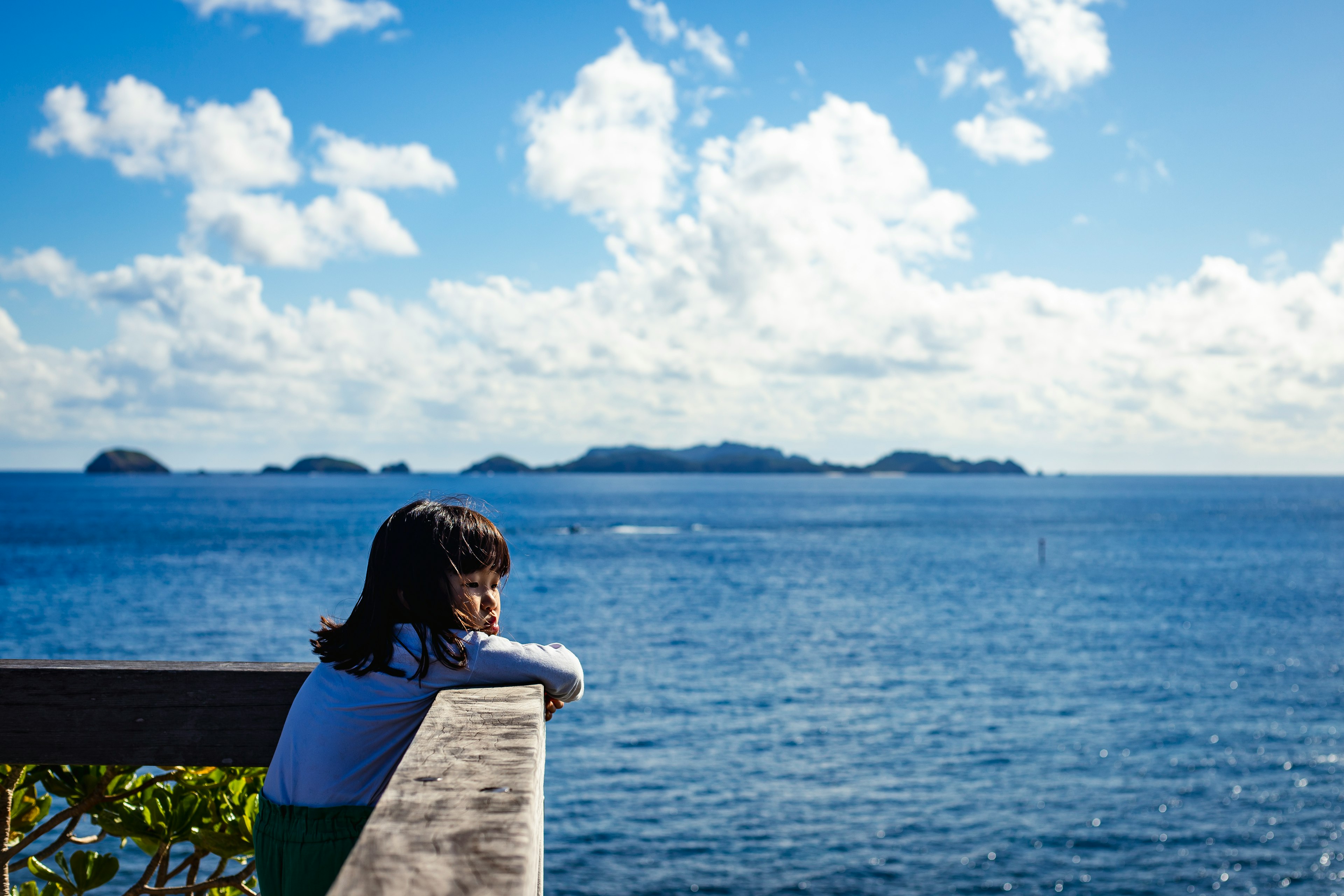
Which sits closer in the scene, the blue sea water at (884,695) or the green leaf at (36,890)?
the green leaf at (36,890)

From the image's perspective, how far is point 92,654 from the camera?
3941 centimetres

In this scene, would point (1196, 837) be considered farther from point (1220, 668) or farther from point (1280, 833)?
point (1220, 668)

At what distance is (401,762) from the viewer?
1543 mm

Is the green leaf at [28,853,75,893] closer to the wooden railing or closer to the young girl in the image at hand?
the wooden railing

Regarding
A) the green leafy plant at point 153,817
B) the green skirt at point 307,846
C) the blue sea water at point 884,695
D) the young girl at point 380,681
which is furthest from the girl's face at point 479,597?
the blue sea water at point 884,695

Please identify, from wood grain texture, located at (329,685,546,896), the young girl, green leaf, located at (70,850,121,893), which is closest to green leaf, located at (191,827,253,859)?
green leaf, located at (70,850,121,893)

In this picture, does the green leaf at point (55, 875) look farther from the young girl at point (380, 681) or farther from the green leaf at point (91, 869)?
the young girl at point (380, 681)

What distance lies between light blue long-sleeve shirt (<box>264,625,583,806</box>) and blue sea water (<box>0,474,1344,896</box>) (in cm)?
1664

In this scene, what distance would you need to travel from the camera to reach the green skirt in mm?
2037

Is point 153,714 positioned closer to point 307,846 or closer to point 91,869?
point 307,846

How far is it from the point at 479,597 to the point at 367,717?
13.8 inches

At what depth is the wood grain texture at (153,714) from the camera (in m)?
2.41

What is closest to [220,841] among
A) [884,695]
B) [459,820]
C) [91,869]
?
[91,869]

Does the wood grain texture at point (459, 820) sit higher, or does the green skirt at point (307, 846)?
the wood grain texture at point (459, 820)
